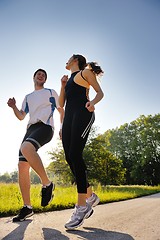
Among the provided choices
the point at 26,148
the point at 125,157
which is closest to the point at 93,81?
the point at 26,148

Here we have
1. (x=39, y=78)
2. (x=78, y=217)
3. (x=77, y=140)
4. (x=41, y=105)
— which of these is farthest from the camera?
(x=39, y=78)

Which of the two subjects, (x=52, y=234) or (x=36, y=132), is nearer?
(x=52, y=234)

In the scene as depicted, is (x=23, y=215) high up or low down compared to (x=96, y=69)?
down

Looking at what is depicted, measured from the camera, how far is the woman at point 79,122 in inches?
117

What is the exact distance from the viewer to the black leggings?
302 cm

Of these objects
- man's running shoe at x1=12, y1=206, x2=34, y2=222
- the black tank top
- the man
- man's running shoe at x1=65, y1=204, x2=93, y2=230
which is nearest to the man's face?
the man

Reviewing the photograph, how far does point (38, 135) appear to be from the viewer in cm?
360

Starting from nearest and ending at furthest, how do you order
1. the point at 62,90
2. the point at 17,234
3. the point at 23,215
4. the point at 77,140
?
the point at 17,234 → the point at 77,140 → the point at 23,215 → the point at 62,90

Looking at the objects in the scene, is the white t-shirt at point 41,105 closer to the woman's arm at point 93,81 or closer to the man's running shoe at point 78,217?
the woman's arm at point 93,81

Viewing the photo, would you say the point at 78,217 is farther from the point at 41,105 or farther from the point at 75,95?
the point at 41,105

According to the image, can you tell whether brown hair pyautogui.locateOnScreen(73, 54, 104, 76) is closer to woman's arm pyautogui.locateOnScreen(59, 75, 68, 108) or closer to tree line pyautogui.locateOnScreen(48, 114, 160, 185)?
woman's arm pyautogui.locateOnScreen(59, 75, 68, 108)

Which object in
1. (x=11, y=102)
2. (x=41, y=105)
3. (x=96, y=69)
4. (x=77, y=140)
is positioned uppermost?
(x=96, y=69)

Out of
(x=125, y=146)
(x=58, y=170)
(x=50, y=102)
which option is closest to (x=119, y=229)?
(x=50, y=102)

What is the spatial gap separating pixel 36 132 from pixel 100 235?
1677mm
